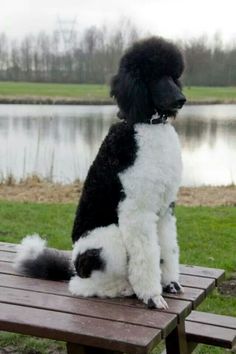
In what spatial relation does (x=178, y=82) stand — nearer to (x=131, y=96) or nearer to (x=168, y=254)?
(x=131, y=96)

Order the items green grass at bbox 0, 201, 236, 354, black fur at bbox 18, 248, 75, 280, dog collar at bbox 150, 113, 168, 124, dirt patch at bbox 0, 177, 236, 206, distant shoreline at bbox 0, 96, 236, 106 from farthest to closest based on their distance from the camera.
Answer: distant shoreline at bbox 0, 96, 236, 106, dirt patch at bbox 0, 177, 236, 206, green grass at bbox 0, 201, 236, 354, black fur at bbox 18, 248, 75, 280, dog collar at bbox 150, 113, 168, 124

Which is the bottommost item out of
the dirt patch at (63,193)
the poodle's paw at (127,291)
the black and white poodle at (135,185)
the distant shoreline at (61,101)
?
the distant shoreline at (61,101)

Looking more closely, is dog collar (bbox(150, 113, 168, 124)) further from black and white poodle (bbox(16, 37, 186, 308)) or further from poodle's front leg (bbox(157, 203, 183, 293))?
poodle's front leg (bbox(157, 203, 183, 293))

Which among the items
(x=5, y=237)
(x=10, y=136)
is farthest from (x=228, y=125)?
(x=5, y=237)

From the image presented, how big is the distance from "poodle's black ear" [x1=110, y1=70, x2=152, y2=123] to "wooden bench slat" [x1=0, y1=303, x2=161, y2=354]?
0.93m

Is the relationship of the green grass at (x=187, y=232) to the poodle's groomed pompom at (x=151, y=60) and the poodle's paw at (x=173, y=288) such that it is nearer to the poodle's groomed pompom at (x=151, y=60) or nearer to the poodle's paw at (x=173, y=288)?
the poodle's paw at (x=173, y=288)

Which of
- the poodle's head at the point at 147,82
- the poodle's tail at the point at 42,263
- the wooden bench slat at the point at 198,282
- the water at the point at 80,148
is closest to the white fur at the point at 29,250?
the poodle's tail at the point at 42,263

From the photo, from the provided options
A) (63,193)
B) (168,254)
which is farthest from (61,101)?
(168,254)

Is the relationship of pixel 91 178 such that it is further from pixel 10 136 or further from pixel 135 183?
pixel 10 136

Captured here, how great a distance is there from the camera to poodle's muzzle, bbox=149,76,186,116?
2.53 metres

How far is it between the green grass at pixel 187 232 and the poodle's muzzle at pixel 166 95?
1.96 meters

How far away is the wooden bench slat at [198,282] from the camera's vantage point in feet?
9.46

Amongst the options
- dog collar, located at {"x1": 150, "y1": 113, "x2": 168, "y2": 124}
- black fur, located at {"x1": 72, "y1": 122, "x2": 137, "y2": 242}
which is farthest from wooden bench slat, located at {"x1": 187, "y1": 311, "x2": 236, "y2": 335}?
dog collar, located at {"x1": 150, "y1": 113, "x2": 168, "y2": 124}

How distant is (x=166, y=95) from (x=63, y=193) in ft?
22.1
